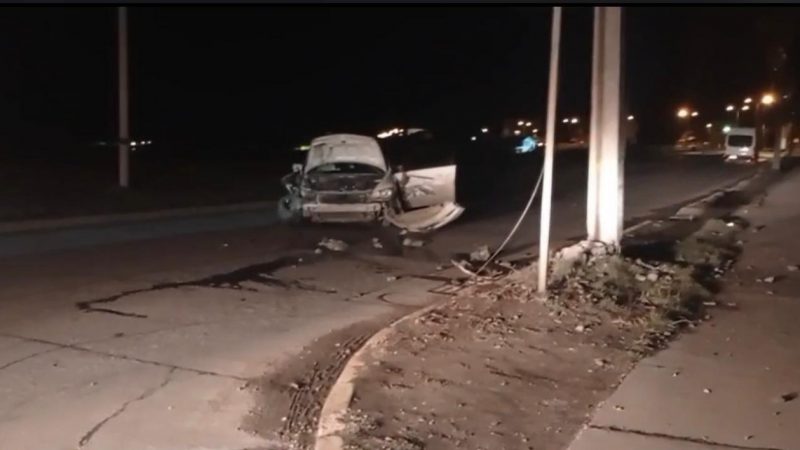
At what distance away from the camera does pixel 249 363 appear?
26.6 feet

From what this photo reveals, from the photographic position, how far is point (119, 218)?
2017 centimetres

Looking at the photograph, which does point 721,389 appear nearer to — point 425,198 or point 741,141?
point 425,198

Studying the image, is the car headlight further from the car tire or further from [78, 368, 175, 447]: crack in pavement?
[78, 368, 175, 447]: crack in pavement

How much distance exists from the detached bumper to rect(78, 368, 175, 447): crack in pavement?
31.3 feet

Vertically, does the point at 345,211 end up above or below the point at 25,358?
above

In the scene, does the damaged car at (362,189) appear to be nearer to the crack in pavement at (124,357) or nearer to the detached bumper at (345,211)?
the detached bumper at (345,211)

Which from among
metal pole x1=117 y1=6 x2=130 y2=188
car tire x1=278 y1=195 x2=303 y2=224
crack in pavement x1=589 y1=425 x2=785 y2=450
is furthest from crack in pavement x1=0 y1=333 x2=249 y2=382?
metal pole x1=117 y1=6 x2=130 y2=188

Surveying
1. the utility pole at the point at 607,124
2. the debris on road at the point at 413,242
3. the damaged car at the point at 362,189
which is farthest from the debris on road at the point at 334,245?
the utility pole at the point at 607,124

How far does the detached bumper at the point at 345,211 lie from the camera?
56.6 feet

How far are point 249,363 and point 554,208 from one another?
1585 centimetres

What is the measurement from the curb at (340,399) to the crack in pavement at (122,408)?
48.4 inches

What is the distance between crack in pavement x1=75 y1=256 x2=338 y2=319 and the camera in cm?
1034

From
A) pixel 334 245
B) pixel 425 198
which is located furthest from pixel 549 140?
pixel 425 198

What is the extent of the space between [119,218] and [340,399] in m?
14.3
